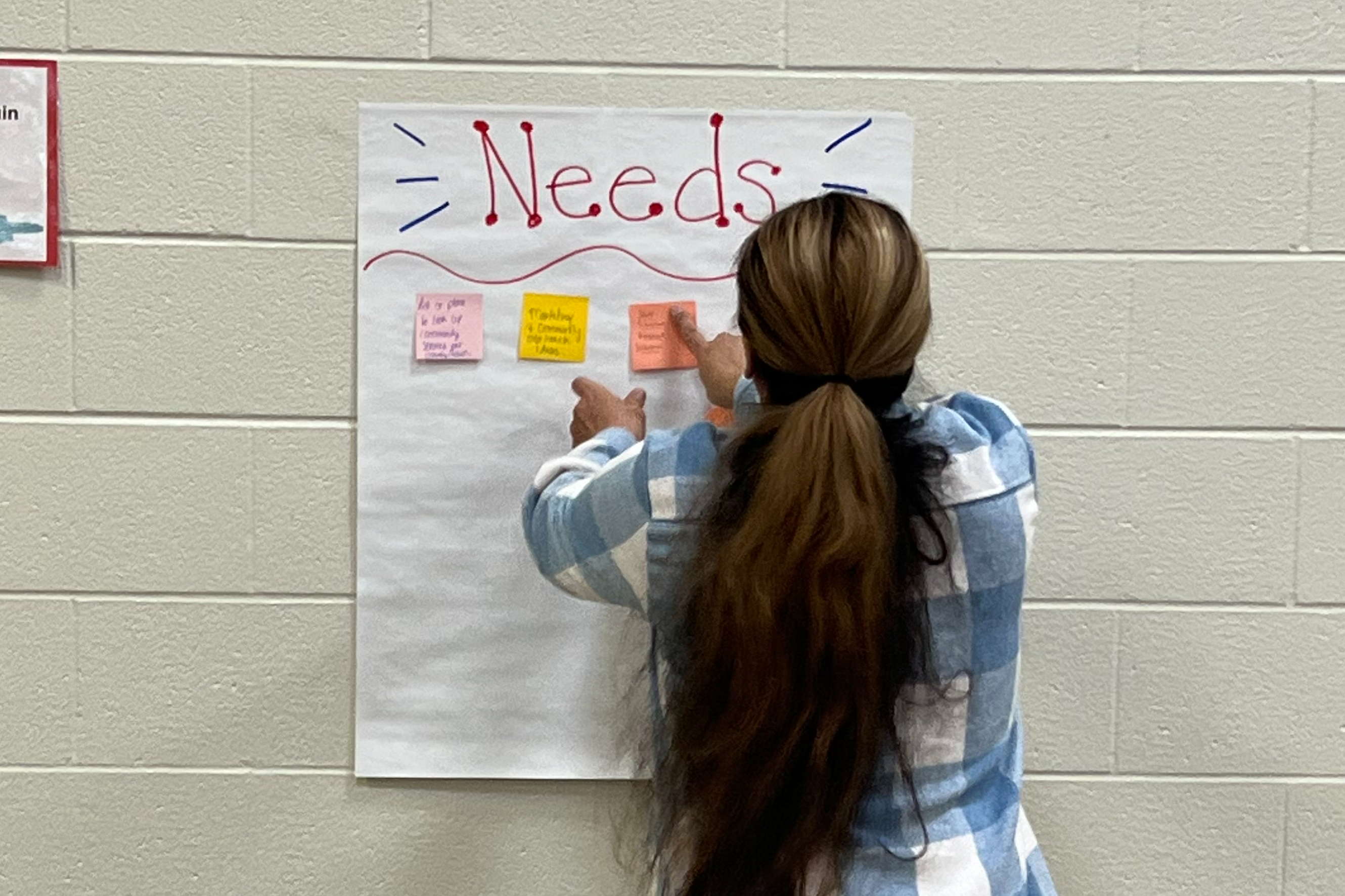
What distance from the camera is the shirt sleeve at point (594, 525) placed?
1.17 meters

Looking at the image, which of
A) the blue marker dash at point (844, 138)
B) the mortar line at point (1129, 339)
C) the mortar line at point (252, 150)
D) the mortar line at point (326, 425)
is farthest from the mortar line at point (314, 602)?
the blue marker dash at point (844, 138)

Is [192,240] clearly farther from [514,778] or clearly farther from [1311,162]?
[1311,162]

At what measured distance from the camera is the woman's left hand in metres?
1.48

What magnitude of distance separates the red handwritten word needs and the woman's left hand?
21 centimetres

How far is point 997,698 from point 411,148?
0.92 m

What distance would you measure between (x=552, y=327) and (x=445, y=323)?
0.13 metres

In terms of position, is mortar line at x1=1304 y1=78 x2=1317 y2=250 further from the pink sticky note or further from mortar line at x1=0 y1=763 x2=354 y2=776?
mortar line at x1=0 y1=763 x2=354 y2=776

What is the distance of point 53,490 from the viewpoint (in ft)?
5.04

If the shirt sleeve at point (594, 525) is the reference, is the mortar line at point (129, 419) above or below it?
above

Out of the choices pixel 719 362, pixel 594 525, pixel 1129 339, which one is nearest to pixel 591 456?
pixel 594 525

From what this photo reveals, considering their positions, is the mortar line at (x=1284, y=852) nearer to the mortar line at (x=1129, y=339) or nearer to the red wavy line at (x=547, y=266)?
the mortar line at (x=1129, y=339)

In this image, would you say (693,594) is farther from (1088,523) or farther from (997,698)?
(1088,523)

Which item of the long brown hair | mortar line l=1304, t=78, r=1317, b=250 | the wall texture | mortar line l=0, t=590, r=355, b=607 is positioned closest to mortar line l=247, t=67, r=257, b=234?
the wall texture

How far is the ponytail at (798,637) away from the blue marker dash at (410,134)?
2.10 feet
